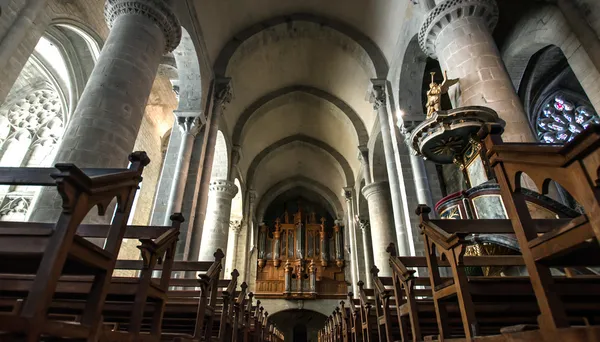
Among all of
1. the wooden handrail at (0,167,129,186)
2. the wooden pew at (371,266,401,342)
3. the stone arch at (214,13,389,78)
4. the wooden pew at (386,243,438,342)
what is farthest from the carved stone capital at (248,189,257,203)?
the wooden handrail at (0,167,129,186)

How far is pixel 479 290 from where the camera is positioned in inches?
78.4

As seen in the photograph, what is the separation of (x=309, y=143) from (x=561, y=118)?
9287mm

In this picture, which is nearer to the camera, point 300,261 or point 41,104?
point 41,104

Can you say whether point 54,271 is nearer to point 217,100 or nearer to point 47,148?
point 217,100

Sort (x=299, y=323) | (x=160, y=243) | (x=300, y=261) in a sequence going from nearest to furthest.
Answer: (x=160, y=243) → (x=300, y=261) → (x=299, y=323)

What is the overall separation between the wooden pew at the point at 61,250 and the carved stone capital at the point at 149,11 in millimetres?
4289

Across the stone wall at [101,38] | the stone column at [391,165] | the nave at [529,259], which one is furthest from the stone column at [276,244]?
the nave at [529,259]

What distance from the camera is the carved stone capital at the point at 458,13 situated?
196 inches

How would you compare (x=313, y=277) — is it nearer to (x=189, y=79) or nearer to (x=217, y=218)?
(x=217, y=218)

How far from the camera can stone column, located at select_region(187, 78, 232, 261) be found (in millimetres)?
7238

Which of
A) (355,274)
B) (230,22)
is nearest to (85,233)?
(230,22)

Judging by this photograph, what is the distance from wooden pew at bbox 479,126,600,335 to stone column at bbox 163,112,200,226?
6.14 m

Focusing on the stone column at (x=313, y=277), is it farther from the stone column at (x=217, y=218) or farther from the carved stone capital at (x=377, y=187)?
the carved stone capital at (x=377, y=187)

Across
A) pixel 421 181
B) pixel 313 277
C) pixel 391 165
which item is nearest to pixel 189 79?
pixel 391 165
